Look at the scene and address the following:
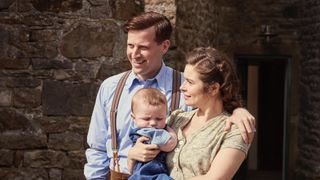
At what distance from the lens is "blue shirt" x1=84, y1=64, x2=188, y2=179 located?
2428mm

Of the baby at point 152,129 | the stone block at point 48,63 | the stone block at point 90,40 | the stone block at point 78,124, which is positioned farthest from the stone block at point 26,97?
the baby at point 152,129

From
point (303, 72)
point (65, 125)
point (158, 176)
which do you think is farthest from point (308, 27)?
point (158, 176)

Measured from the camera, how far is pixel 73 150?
15.2 ft

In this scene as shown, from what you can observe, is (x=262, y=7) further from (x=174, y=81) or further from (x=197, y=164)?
(x=197, y=164)

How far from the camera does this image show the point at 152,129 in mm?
2152

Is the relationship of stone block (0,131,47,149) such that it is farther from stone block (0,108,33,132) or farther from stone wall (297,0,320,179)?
stone wall (297,0,320,179)

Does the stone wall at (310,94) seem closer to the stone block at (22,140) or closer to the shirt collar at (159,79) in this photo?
the stone block at (22,140)

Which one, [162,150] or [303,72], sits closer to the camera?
[162,150]

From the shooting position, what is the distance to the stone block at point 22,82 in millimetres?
4641

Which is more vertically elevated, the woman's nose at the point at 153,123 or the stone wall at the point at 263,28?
the stone wall at the point at 263,28

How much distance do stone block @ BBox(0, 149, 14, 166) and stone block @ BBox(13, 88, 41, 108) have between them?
417mm

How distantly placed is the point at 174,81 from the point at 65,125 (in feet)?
7.62

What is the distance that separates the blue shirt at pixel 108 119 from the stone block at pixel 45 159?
2.16 m

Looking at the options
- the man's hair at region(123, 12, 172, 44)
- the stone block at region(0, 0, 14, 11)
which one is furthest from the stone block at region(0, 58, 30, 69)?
the man's hair at region(123, 12, 172, 44)
